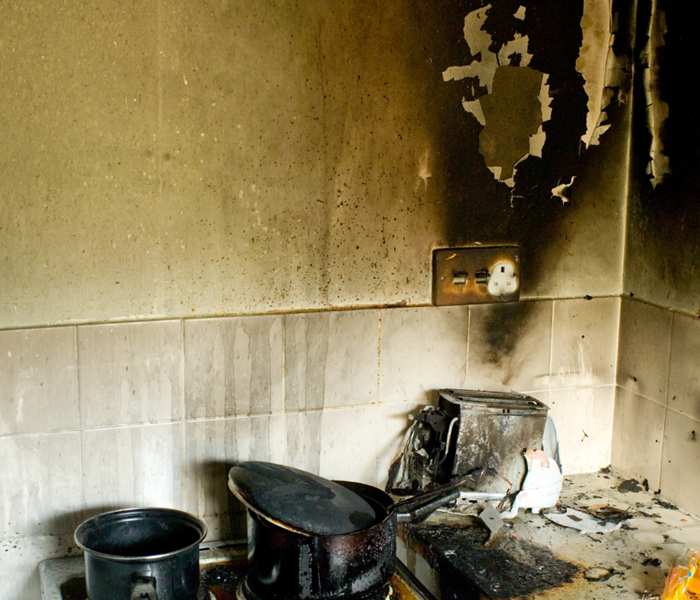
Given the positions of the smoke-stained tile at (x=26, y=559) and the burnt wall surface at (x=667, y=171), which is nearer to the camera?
the smoke-stained tile at (x=26, y=559)

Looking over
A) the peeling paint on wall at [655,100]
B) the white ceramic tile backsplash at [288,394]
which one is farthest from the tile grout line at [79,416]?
the peeling paint on wall at [655,100]

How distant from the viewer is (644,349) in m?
1.77

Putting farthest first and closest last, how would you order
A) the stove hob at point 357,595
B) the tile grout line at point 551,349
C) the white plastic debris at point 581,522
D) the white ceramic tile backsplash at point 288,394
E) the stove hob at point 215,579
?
the tile grout line at point 551,349 → the white plastic debris at point 581,522 → the white ceramic tile backsplash at point 288,394 → the stove hob at point 215,579 → the stove hob at point 357,595

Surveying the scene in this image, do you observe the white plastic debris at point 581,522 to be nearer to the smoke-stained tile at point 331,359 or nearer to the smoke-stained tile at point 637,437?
the smoke-stained tile at point 637,437

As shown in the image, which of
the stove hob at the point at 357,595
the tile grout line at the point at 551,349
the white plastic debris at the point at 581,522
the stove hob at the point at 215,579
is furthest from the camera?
the tile grout line at the point at 551,349

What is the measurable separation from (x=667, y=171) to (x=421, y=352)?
742 millimetres

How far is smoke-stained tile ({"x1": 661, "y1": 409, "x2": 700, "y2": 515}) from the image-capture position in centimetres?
161

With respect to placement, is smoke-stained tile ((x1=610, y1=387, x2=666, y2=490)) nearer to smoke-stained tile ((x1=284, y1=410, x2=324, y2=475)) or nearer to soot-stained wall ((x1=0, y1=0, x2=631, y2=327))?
soot-stained wall ((x1=0, y1=0, x2=631, y2=327))

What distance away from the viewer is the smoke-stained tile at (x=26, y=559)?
146 centimetres

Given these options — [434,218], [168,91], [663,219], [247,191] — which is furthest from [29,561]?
[663,219]

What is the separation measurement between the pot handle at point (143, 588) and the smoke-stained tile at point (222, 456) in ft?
1.36

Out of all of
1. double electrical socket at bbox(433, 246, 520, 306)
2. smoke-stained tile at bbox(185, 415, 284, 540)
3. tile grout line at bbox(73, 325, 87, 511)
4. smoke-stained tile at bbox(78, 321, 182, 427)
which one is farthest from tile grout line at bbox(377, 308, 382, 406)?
tile grout line at bbox(73, 325, 87, 511)

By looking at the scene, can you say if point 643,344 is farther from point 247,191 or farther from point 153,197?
point 153,197

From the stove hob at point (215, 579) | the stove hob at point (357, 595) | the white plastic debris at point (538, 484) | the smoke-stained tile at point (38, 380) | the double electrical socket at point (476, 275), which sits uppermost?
the double electrical socket at point (476, 275)
